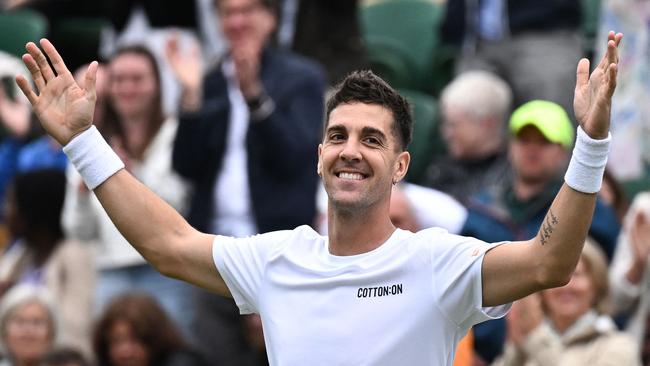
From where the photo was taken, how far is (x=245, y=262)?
5395 mm

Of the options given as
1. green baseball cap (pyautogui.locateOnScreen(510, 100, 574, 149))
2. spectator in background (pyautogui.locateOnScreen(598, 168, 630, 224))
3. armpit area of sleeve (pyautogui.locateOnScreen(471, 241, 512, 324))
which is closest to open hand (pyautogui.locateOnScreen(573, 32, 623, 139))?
armpit area of sleeve (pyautogui.locateOnScreen(471, 241, 512, 324))

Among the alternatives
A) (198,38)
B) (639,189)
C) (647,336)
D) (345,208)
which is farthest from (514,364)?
(198,38)

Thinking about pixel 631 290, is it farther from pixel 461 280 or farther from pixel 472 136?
pixel 461 280

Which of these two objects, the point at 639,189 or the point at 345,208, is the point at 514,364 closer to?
the point at 639,189

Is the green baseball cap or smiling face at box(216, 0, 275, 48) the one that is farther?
smiling face at box(216, 0, 275, 48)

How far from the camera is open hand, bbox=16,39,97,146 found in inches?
211

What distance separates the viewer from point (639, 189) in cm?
947

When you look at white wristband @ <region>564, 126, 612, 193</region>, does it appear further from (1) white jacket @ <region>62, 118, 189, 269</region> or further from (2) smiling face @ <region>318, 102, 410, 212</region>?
(1) white jacket @ <region>62, 118, 189, 269</region>

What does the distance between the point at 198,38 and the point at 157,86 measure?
96cm

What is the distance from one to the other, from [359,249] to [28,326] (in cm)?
432

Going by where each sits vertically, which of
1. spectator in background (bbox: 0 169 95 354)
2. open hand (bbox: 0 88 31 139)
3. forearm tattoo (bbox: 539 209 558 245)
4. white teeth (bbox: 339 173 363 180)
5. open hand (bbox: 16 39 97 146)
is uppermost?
open hand (bbox: 16 39 97 146)

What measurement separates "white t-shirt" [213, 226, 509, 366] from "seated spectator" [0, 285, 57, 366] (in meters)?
4.04

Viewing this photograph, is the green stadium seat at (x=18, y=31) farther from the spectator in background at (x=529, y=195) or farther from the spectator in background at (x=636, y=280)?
the spectator in background at (x=636, y=280)

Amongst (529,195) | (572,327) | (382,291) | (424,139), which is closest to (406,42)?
(424,139)
